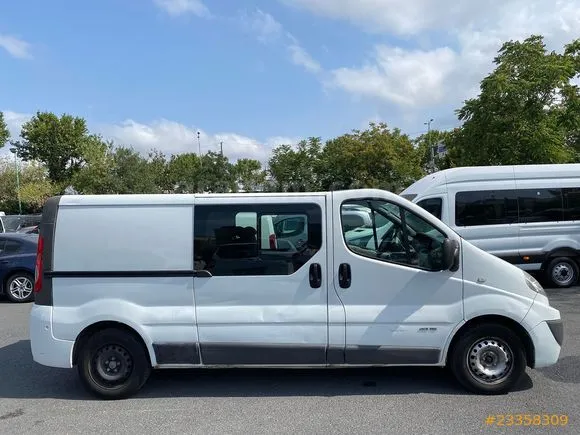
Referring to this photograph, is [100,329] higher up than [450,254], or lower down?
lower down

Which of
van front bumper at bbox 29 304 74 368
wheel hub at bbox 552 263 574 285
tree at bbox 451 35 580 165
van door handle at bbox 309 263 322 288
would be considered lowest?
van front bumper at bbox 29 304 74 368

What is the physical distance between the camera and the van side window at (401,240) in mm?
4750

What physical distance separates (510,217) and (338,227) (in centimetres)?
689

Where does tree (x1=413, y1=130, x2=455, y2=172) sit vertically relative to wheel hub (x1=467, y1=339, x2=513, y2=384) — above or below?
above

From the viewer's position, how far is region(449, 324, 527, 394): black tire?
185 inches

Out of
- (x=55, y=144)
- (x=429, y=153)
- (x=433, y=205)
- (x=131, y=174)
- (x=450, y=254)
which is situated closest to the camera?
(x=450, y=254)

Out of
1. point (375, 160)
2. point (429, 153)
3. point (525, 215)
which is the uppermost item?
point (429, 153)

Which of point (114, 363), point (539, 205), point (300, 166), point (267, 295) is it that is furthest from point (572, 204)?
point (300, 166)

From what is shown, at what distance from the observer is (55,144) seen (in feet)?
194

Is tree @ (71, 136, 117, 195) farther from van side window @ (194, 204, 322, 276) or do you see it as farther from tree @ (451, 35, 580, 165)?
van side window @ (194, 204, 322, 276)

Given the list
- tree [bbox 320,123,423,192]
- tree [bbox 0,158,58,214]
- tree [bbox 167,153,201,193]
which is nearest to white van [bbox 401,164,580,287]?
tree [bbox 320,123,423,192]

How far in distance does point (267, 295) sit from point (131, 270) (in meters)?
1.28

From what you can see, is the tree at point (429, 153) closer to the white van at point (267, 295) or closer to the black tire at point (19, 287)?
the black tire at point (19, 287)

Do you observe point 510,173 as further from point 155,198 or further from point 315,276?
point 155,198
